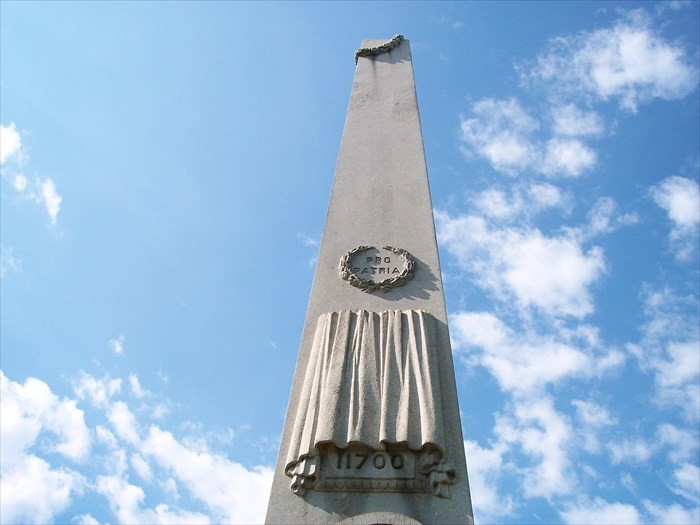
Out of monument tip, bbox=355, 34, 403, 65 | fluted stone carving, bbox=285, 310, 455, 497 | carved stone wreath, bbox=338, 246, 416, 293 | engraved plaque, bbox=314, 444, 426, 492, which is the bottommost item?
engraved plaque, bbox=314, 444, 426, 492

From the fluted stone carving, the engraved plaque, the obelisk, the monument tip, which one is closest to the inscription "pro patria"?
the obelisk

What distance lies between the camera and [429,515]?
5.81 meters

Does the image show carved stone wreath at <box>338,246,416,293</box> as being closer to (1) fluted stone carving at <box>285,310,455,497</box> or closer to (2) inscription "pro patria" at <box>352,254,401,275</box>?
(2) inscription "pro patria" at <box>352,254,401,275</box>

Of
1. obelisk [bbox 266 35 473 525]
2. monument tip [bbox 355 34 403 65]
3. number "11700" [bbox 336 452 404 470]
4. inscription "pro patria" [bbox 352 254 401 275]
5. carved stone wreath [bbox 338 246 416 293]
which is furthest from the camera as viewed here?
monument tip [bbox 355 34 403 65]

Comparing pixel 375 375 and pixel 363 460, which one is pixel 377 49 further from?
pixel 363 460

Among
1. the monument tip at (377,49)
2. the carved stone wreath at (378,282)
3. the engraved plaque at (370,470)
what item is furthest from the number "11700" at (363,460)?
the monument tip at (377,49)

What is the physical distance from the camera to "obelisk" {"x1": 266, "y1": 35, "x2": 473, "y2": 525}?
5.95 meters

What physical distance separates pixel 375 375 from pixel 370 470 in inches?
39.3

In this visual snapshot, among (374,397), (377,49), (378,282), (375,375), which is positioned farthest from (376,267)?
(377,49)

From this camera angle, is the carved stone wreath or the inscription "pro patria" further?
the inscription "pro patria"

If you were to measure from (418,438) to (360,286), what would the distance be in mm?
2440

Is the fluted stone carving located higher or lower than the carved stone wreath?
lower

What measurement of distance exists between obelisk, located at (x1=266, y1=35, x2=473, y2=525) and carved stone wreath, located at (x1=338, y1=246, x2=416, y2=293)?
14 millimetres

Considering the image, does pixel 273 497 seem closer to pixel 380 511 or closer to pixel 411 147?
pixel 380 511
